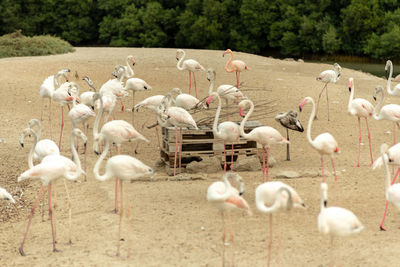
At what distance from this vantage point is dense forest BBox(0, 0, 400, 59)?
27.5 meters

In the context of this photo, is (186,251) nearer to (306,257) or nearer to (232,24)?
(306,257)

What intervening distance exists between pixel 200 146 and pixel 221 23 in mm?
23990

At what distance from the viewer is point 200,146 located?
888 cm

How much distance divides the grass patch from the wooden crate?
12.3m

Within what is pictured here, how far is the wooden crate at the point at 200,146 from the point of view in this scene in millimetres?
8680

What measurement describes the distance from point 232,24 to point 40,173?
1071 inches

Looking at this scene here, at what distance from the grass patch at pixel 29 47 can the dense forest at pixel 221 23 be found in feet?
37.5

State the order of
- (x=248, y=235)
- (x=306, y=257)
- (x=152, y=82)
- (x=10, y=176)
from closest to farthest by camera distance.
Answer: (x=306, y=257) → (x=248, y=235) → (x=10, y=176) → (x=152, y=82)

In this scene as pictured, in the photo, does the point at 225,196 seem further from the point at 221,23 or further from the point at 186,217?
the point at 221,23

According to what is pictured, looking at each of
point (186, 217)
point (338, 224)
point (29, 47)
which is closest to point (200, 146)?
point (186, 217)

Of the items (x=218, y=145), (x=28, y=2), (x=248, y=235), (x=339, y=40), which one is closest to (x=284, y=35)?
(x=339, y=40)

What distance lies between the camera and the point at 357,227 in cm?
503

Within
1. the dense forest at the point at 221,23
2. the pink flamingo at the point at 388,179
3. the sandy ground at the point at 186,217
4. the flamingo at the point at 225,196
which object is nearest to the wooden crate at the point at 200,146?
the sandy ground at the point at 186,217

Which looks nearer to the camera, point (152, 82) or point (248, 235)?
point (248, 235)
